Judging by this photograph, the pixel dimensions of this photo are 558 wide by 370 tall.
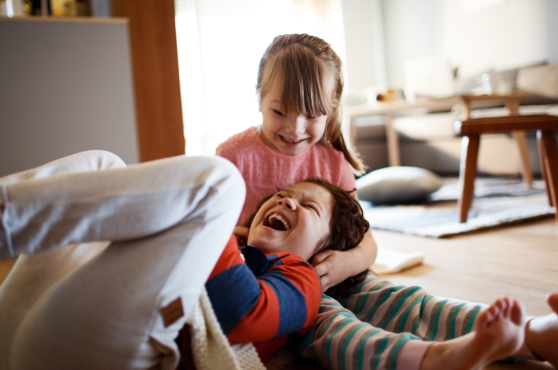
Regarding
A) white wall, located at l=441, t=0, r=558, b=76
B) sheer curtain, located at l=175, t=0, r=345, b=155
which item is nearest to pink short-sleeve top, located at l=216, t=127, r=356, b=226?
sheer curtain, located at l=175, t=0, r=345, b=155

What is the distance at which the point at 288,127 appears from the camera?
112 centimetres

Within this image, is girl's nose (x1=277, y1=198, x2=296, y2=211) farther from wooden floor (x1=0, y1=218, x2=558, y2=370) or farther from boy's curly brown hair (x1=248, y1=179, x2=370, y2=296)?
wooden floor (x1=0, y1=218, x2=558, y2=370)

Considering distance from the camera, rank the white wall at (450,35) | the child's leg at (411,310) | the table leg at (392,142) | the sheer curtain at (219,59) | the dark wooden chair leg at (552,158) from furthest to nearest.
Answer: the sheer curtain at (219,59)
the white wall at (450,35)
the table leg at (392,142)
the dark wooden chair leg at (552,158)
the child's leg at (411,310)

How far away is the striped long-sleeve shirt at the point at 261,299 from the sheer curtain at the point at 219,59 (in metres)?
3.44

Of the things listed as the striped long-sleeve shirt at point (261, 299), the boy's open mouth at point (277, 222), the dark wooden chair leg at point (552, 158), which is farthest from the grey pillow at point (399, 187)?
the striped long-sleeve shirt at point (261, 299)

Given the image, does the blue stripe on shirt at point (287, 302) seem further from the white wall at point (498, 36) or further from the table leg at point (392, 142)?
the white wall at point (498, 36)

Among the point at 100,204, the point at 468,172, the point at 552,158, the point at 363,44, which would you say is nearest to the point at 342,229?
the point at 100,204

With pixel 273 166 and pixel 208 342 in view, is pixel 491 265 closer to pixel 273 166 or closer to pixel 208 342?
pixel 273 166

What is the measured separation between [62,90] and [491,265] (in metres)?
1.95

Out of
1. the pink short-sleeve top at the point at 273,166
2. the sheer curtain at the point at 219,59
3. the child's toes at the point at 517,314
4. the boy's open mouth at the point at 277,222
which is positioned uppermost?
the sheer curtain at the point at 219,59

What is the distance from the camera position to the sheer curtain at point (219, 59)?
4168 mm

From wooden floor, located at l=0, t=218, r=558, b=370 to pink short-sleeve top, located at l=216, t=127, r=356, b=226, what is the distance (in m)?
0.34

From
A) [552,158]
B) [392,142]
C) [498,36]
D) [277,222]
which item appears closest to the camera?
[277,222]

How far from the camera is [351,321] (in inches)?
29.5
